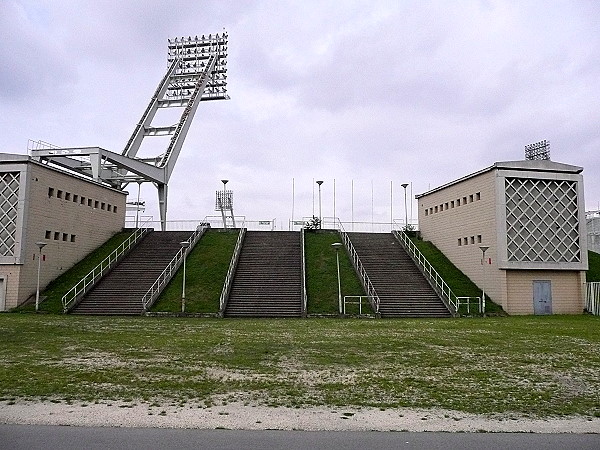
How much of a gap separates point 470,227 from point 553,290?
561 cm

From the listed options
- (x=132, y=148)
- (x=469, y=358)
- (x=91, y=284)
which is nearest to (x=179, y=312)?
(x=91, y=284)

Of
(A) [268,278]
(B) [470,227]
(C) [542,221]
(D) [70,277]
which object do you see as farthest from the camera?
(B) [470,227]

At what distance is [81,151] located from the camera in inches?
1506

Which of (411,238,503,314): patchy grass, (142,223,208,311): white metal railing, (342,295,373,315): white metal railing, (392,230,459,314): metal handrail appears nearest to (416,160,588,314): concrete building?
(411,238,503,314): patchy grass

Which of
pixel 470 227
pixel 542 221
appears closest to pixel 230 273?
pixel 470 227

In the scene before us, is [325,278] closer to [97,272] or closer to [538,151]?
[97,272]

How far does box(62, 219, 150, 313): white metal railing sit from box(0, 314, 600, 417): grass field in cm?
897

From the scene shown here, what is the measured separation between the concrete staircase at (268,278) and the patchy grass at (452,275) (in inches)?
331

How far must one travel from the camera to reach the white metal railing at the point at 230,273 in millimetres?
25766

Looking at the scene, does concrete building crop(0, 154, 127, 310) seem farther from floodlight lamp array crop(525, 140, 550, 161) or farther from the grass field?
floodlight lamp array crop(525, 140, 550, 161)

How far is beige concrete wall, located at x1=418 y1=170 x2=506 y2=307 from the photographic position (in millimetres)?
28891

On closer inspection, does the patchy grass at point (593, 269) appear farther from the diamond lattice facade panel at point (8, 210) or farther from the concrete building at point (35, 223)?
the diamond lattice facade panel at point (8, 210)

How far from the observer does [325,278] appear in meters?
29.8

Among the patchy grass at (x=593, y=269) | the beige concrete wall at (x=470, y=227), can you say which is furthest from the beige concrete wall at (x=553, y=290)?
the patchy grass at (x=593, y=269)
